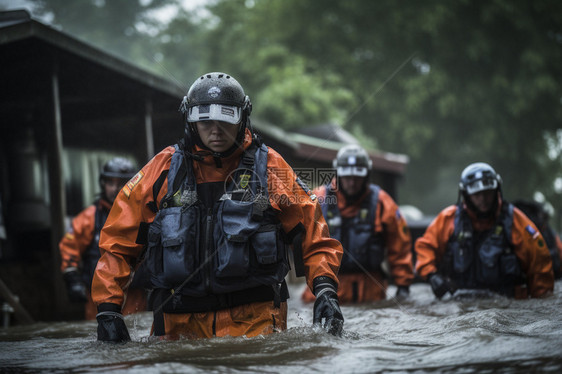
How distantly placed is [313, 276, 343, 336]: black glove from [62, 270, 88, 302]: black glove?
11.7 feet

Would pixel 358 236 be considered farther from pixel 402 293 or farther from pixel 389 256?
pixel 402 293

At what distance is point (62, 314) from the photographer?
8.01 meters

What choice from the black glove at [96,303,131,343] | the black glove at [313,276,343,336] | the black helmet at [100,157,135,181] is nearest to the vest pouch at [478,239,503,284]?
the black glove at [313,276,343,336]

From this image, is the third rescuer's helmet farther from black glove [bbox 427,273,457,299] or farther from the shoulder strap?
the shoulder strap

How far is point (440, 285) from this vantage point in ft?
21.6

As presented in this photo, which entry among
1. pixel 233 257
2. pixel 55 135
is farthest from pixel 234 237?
pixel 55 135

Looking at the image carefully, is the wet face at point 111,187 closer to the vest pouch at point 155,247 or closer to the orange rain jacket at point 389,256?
the orange rain jacket at point 389,256

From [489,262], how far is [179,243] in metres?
3.96

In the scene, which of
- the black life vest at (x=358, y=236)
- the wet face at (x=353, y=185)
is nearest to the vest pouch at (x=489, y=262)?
the black life vest at (x=358, y=236)

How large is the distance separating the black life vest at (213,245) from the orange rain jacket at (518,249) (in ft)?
11.2

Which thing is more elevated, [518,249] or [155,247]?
[155,247]

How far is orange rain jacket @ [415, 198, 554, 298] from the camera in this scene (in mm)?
6480

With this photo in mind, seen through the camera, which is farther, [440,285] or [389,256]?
[389,256]

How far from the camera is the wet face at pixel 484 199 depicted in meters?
6.64
